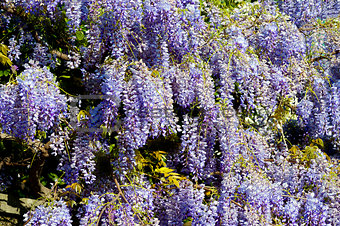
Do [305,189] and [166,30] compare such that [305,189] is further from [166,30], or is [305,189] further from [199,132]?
[166,30]

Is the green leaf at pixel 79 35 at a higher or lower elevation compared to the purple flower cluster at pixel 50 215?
higher

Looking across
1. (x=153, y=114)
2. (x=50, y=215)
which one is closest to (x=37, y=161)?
(x=50, y=215)

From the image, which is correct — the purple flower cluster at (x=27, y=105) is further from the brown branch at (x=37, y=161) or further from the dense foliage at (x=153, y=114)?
the brown branch at (x=37, y=161)

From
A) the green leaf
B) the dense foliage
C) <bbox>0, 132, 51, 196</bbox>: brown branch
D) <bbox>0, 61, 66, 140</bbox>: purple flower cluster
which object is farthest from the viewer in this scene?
the green leaf

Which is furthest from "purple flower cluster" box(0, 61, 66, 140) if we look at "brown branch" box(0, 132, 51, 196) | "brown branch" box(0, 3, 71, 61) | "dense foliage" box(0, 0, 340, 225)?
"brown branch" box(0, 3, 71, 61)

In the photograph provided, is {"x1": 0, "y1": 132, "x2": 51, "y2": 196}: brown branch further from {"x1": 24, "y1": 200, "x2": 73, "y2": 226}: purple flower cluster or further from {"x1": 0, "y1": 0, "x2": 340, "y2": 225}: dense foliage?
{"x1": 24, "y1": 200, "x2": 73, "y2": 226}: purple flower cluster

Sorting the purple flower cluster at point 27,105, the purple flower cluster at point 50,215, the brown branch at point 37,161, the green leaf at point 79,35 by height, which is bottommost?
the purple flower cluster at point 50,215

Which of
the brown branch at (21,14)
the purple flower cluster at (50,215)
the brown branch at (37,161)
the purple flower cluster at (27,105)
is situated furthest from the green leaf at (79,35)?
the purple flower cluster at (50,215)

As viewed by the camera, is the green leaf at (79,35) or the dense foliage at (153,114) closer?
the dense foliage at (153,114)

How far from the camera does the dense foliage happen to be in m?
3.07

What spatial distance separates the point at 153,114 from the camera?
10.2 ft

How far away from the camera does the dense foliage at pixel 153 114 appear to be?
10.1 feet

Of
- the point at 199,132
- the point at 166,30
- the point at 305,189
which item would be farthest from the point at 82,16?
the point at 305,189

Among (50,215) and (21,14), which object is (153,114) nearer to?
(50,215)
